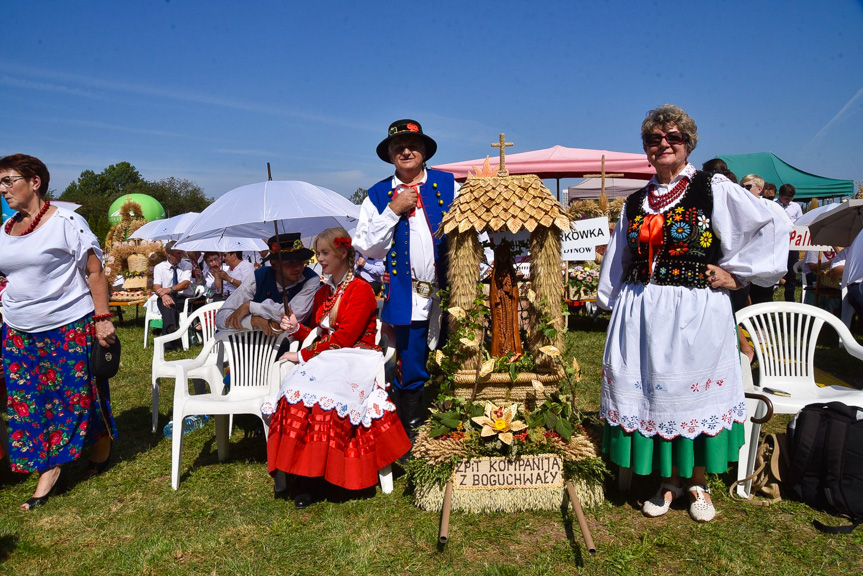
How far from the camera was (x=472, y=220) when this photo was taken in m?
3.49

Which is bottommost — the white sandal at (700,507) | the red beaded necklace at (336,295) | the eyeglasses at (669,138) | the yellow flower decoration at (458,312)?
the white sandal at (700,507)

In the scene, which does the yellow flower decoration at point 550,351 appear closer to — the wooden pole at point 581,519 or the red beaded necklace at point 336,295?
the wooden pole at point 581,519

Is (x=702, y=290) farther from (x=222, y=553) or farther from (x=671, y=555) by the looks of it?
(x=222, y=553)

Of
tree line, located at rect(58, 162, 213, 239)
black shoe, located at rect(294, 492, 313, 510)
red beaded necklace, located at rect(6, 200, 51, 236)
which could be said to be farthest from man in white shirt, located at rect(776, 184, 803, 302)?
tree line, located at rect(58, 162, 213, 239)

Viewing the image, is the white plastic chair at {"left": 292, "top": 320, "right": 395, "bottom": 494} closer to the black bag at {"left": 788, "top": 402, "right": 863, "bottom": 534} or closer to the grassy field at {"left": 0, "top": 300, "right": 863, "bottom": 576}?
the grassy field at {"left": 0, "top": 300, "right": 863, "bottom": 576}

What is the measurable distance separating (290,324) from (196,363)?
2.87 feet

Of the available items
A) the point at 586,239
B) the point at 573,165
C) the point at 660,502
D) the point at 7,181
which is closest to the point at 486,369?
the point at 660,502

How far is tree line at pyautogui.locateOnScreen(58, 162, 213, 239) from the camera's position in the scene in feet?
150

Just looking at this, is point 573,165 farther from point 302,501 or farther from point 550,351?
point 302,501

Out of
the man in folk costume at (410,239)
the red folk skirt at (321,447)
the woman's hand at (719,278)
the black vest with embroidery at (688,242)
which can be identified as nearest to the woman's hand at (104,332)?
the red folk skirt at (321,447)

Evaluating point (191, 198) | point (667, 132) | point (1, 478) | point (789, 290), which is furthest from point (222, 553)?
point (191, 198)

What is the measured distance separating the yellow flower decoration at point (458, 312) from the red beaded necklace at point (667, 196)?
47.3 inches

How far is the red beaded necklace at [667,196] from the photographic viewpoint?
3.09 metres

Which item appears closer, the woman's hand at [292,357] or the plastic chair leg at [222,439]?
the woman's hand at [292,357]
